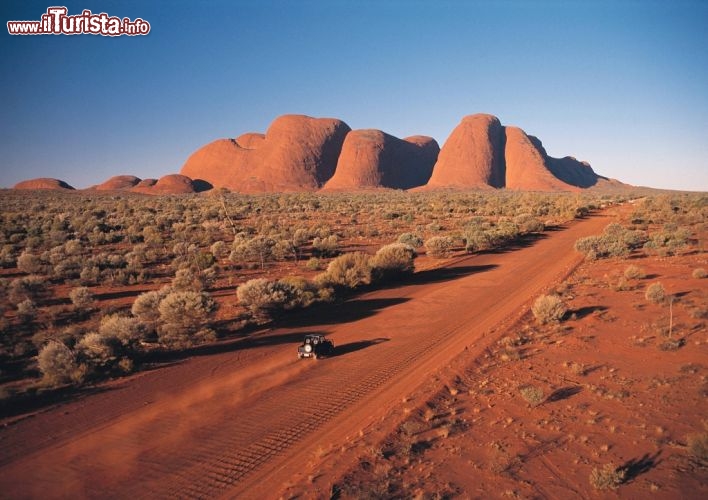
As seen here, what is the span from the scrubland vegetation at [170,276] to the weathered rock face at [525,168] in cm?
7588

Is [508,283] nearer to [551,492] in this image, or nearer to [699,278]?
[699,278]

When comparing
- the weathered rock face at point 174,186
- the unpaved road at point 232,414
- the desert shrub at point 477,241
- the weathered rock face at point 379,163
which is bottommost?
the unpaved road at point 232,414

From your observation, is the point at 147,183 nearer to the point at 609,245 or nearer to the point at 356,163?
the point at 356,163

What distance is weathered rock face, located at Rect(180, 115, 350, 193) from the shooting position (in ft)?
344

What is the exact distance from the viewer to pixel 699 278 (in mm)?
14805

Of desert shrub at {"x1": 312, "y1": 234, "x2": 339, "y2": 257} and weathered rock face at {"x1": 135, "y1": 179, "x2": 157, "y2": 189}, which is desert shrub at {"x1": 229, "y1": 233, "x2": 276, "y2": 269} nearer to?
desert shrub at {"x1": 312, "y1": 234, "x2": 339, "y2": 257}

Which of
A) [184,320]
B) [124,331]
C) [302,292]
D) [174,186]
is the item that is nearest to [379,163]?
[174,186]

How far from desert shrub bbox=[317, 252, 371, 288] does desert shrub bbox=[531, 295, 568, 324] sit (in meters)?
7.44

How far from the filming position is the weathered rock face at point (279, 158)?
10475 cm

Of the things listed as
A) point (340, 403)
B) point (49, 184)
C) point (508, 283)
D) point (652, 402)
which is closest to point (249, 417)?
point (340, 403)

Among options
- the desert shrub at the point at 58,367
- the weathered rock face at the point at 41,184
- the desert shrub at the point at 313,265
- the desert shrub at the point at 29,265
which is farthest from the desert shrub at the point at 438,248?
the weathered rock face at the point at 41,184

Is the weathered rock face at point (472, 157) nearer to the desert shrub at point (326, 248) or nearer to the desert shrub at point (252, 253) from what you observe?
the desert shrub at point (326, 248)

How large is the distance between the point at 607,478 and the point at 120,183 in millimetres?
148827

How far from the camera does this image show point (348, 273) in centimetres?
1688
